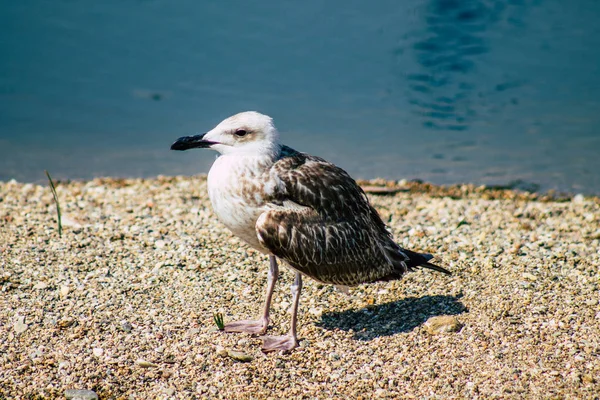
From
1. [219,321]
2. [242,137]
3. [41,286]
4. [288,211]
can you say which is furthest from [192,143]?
[41,286]

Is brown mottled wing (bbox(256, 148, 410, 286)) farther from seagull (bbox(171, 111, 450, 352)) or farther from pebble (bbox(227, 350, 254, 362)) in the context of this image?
pebble (bbox(227, 350, 254, 362))

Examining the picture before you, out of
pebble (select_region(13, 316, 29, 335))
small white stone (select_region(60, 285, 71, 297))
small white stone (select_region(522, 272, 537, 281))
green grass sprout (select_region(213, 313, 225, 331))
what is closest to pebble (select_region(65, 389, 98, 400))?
pebble (select_region(13, 316, 29, 335))

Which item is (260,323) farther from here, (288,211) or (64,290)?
(64,290)

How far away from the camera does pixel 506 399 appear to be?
4465mm

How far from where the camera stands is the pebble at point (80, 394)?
4.54m

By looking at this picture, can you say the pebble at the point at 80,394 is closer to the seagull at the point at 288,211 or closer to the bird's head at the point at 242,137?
the seagull at the point at 288,211

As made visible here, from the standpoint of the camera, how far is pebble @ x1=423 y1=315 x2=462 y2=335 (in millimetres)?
5348

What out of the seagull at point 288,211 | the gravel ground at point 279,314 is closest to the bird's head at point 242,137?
the seagull at point 288,211

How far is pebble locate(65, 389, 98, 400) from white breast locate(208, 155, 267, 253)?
5.09 ft

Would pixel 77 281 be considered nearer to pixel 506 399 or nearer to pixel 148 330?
pixel 148 330

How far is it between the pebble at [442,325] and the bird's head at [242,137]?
192 centimetres

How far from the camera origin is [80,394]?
4.56m

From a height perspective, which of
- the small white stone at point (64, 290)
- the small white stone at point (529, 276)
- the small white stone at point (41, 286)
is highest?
the small white stone at point (41, 286)

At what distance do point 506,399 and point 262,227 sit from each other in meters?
2.10
